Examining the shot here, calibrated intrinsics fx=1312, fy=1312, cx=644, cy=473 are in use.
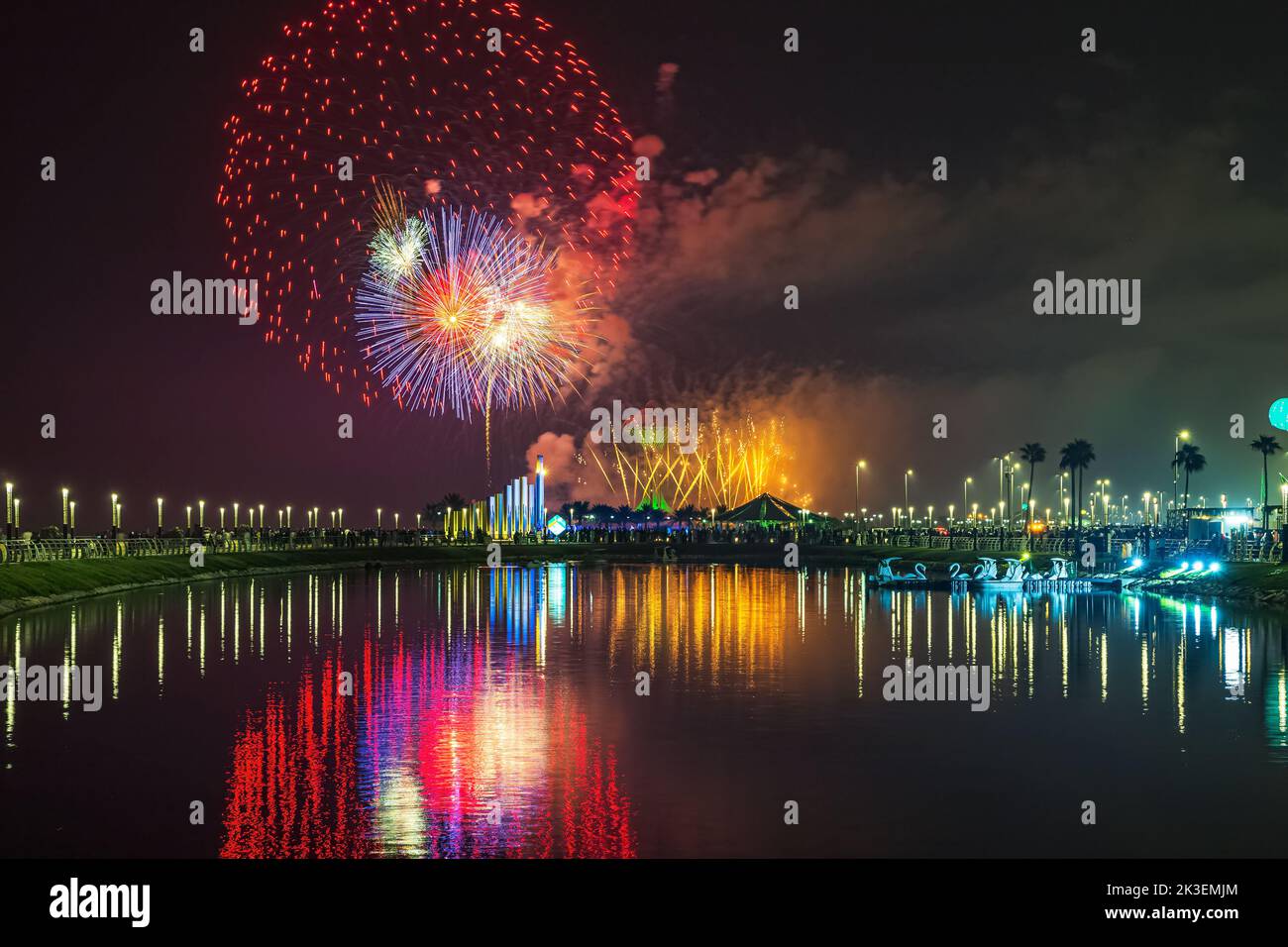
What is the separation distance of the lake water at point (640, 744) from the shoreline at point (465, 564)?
1294cm

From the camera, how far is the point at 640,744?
22656mm

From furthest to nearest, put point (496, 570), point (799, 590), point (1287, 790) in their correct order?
point (496, 570) → point (799, 590) → point (1287, 790)

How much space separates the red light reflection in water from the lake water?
7 cm

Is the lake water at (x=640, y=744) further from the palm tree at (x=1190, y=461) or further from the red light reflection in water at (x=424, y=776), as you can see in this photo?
the palm tree at (x=1190, y=461)

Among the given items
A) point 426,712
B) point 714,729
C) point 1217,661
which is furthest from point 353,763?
point 1217,661

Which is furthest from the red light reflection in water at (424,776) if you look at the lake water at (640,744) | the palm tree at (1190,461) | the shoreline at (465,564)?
the palm tree at (1190,461)

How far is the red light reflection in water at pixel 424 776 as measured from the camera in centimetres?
1600

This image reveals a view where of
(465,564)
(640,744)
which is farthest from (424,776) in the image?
(465,564)

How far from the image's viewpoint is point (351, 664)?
Result: 3397cm

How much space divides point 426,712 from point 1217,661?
2185 cm

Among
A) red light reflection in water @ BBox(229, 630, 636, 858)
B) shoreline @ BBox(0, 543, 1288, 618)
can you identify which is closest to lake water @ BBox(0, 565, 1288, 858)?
red light reflection in water @ BBox(229, 630, 636, 858)

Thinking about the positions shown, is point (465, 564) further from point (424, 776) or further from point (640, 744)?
point (424, 776)
